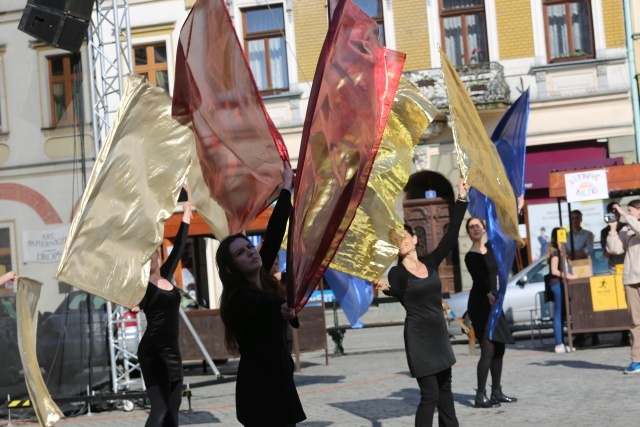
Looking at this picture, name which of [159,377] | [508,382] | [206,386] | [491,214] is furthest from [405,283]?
[206,386]

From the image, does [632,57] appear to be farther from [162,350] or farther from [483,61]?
[162,350]

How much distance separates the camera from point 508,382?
1262cm

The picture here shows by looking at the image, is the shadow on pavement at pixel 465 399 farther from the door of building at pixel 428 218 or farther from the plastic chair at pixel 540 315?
the door of building at pixel 428 218

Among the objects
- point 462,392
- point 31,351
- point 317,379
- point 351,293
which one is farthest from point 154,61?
point 31,351

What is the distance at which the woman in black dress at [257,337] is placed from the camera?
19.0 feet

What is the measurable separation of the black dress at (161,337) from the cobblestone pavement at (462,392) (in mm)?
2428

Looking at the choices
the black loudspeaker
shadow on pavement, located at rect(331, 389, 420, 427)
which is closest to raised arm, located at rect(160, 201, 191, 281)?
shadow on pavement, located at rect(331, 389, 420, 427)

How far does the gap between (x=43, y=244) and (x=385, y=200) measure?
581cm

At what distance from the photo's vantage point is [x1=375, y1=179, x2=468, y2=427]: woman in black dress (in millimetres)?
8336

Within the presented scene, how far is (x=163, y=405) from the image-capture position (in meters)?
8.38

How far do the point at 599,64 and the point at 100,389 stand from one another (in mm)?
16634

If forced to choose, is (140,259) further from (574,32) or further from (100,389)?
(574,32)

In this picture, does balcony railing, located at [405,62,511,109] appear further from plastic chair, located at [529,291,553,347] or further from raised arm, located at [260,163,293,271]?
raised arm, located at [260,163,293,271]

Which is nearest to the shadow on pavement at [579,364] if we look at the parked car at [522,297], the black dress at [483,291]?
the black dress at [483,291]
